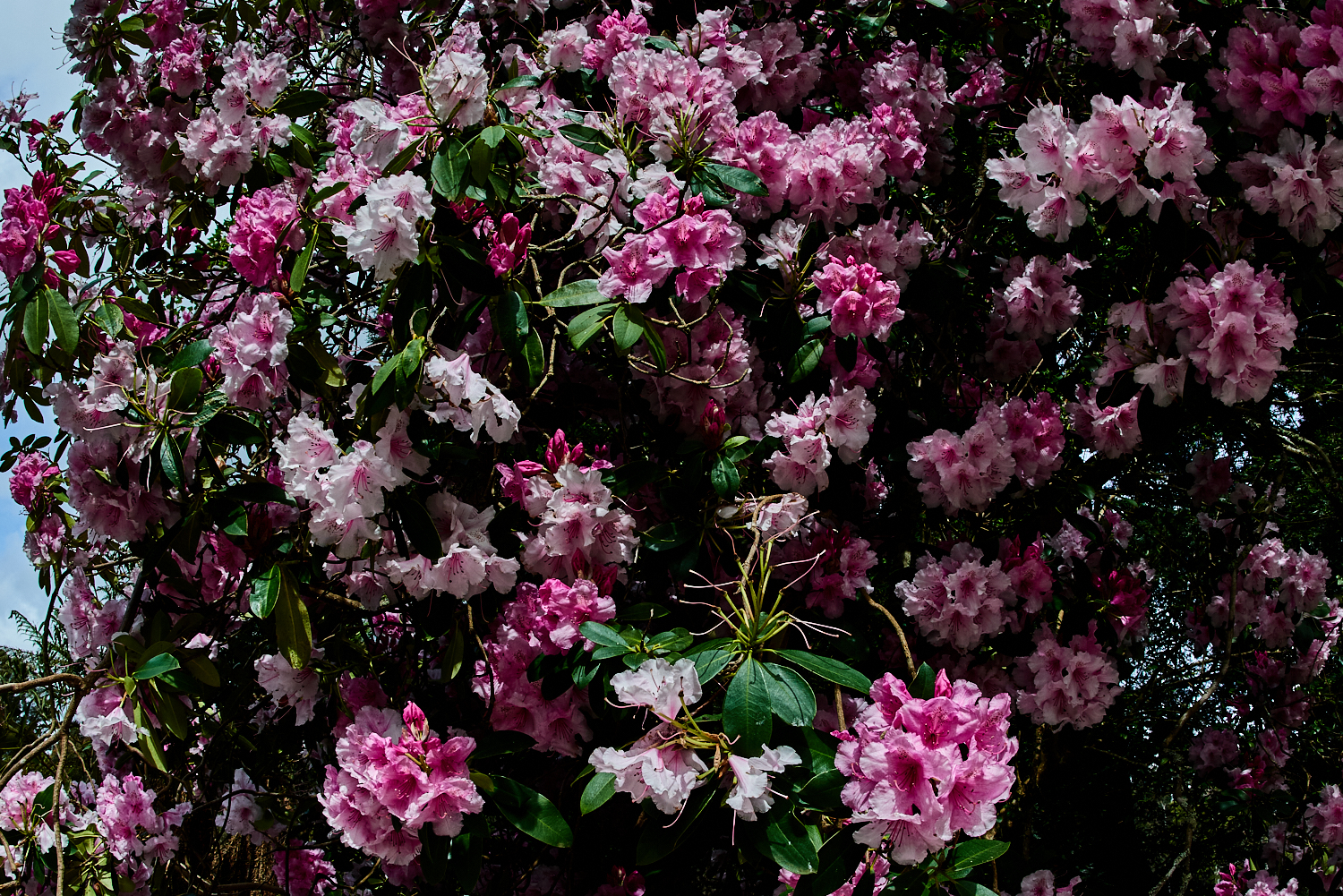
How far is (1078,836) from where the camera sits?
3.91 m

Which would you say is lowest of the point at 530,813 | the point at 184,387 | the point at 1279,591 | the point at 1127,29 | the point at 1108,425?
the point at 1279,591

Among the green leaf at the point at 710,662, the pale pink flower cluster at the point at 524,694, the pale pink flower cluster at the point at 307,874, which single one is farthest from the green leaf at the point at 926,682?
the pale pink flower cluster at the point at 307,874

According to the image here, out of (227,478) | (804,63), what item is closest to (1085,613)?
(804,63)

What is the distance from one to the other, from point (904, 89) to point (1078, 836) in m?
2.77

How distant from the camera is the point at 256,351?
1.84 metres

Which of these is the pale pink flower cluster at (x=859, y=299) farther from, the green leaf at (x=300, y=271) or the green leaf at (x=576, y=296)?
the green leaf at (x=300, y=271)

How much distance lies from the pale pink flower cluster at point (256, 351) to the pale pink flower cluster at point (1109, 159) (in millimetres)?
1353

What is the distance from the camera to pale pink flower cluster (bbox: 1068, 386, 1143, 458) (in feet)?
7.18

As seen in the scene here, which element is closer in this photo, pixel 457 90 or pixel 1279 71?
pixel 457 90

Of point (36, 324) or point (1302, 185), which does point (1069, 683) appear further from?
point (36, 324)

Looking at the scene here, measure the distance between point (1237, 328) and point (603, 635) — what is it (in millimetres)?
1217

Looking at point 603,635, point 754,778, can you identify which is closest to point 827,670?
point 754,778

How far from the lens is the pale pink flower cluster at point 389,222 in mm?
1724

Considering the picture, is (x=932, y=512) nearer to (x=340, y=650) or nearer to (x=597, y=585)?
(x=597, y=585)
